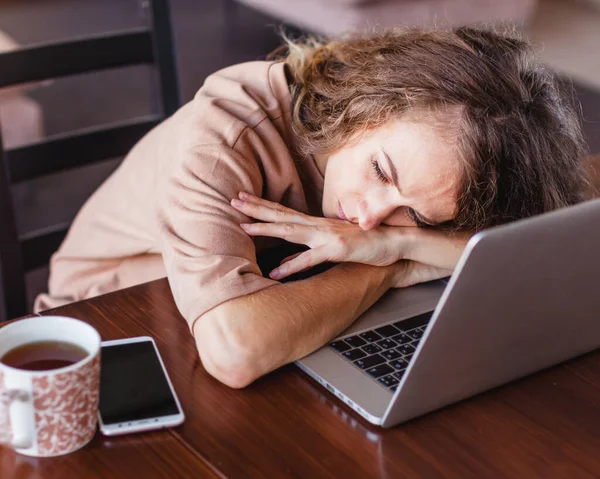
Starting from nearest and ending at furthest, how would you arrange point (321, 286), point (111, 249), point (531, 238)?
point (531, 238) < point (321, 286) < point (111, 249)

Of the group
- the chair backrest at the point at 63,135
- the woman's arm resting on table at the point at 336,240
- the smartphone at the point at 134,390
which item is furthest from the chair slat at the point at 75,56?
the smartphone at the point at 134,390

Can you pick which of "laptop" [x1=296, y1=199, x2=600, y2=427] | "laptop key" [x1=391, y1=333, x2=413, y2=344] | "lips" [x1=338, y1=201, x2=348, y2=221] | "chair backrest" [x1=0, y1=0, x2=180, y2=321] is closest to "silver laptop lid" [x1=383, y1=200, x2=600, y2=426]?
"laptop" [x1=296, y1=199, x2=600, y2=427]

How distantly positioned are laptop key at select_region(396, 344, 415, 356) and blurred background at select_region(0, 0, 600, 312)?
5.91ft

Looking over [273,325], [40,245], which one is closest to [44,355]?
[273,325]

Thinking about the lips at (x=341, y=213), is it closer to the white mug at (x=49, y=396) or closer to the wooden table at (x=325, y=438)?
the wooden table at (x=325, y=438)

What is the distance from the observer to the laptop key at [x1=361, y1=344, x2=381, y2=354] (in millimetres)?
Result: 1035

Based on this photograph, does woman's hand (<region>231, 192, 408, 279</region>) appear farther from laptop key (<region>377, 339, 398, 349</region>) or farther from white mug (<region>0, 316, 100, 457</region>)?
white mug (<region>0, 316, 100, 457</region>)

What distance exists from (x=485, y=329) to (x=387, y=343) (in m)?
0.20

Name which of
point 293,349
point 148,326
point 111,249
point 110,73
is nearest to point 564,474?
point 293,349

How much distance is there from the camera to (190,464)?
0.84 meters

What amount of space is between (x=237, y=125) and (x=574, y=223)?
0.54m

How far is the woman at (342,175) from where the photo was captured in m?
1.04

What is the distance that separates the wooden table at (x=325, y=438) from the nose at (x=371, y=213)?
0.85 ft

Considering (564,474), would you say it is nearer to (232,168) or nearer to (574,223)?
(574,223)
